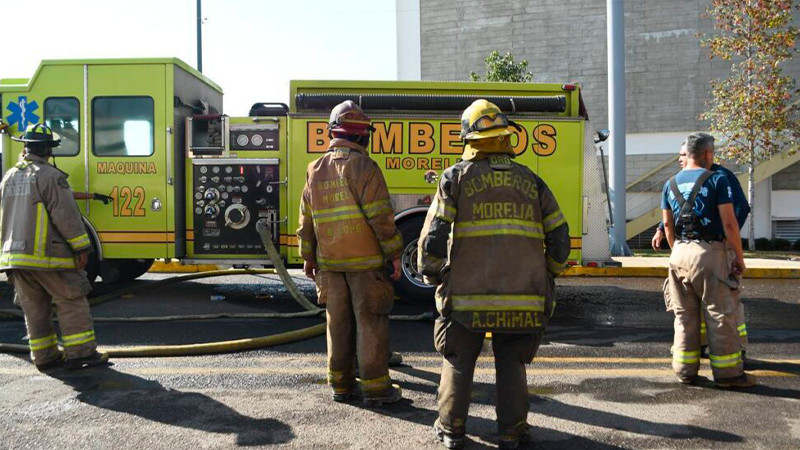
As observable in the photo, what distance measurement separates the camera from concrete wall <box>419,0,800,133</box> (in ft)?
65.5

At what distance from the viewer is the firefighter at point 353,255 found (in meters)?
4.03

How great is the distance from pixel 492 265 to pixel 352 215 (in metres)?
1.10

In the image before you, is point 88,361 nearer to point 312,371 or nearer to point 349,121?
point 312,371

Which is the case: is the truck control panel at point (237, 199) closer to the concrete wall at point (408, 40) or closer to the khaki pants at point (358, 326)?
the khaki pants at point (358, 326)

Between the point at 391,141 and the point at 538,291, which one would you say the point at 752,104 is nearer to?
the point at 391,141

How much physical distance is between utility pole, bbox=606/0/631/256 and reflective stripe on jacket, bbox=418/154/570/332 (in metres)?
9.54

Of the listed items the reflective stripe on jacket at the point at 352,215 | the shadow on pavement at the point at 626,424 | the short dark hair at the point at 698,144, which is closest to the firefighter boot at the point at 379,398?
the reflective stripe on jacket at the point at 352,215

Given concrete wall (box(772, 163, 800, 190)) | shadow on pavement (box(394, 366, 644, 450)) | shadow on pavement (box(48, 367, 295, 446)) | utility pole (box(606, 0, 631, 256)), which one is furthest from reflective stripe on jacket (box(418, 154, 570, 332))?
concrete wall (box(772, 163, 800, 190))

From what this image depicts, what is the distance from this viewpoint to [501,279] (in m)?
3.28

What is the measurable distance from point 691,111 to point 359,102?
51.9 feet

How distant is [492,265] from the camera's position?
328cm

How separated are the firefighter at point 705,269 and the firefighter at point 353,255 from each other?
1.95m

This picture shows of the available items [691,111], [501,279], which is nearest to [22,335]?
[501,279]

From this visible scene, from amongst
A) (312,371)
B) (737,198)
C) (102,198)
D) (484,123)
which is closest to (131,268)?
(102,198)
